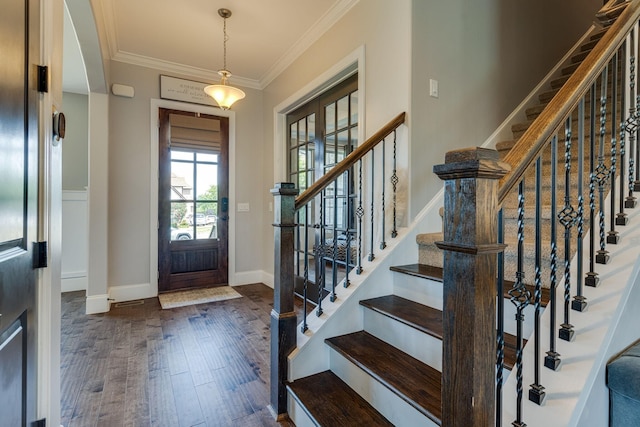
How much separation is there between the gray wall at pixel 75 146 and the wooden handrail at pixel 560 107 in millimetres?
5143

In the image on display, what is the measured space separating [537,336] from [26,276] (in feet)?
5.58

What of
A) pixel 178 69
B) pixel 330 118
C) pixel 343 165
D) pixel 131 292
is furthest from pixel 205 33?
pixel 131 292

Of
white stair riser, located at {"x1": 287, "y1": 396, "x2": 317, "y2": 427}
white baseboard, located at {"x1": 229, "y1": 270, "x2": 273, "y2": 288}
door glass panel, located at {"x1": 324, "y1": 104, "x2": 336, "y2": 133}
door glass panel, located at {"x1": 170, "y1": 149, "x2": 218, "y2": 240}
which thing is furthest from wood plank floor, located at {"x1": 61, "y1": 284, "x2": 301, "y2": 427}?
door glass panel, located at {"x1": 324, "y1": 104, "x2": 336, "y2": 133}

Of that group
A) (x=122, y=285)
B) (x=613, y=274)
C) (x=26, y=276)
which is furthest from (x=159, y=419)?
(x=122, y=285)

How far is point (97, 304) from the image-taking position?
10.9 feet

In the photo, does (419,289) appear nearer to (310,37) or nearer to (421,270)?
(421,270)

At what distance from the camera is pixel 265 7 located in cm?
285

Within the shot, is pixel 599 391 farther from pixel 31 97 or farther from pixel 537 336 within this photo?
pixel 31 97

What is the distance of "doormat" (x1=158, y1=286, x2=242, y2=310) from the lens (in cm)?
359

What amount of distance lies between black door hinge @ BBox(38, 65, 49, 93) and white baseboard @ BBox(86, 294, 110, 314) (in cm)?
279

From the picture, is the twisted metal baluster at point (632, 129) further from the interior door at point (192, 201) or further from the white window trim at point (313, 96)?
the interior door at point (192, 201)

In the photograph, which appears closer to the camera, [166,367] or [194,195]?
[166,367]

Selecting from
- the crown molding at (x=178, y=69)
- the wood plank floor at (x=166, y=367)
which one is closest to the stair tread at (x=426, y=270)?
the wood plank floor at (x=166, y=367)

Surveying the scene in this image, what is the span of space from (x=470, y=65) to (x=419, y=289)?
1.82 m
